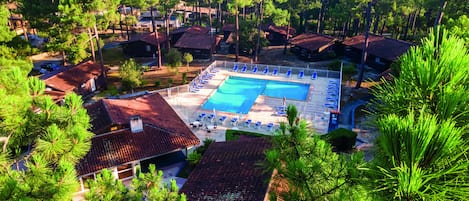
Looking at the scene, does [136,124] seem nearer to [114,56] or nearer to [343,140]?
[343,140]

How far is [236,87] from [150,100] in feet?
37.6

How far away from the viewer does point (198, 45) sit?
39750mm

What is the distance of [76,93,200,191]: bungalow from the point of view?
16766 mm

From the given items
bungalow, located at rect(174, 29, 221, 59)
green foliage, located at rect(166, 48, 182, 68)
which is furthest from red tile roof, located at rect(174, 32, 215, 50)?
green foliage, located at rect(166, 48, 182, 68)

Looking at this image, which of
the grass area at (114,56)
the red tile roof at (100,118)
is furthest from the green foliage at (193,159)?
the grass area at (114,56)

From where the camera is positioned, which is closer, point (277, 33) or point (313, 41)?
point (313, 41)

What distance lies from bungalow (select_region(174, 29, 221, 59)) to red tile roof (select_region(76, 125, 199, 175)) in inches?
854

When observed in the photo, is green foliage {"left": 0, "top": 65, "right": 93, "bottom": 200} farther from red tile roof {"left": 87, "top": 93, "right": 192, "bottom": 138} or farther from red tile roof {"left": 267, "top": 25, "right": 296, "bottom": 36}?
red tile roof {"left": 267, "top": 25, "right": 296, "bottom": 36}

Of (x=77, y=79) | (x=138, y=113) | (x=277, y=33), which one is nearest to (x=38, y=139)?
(x=138, y=113)

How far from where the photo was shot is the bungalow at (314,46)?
38.3 m

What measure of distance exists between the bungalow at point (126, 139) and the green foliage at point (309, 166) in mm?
13572

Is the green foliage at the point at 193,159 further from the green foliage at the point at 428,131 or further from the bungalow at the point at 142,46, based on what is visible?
the bungalow at the point at 142,46

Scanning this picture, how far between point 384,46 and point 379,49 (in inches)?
27.0

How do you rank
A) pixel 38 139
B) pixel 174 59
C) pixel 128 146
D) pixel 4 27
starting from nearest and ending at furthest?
1. pixel 38 139
2. pixel 128 146
3. pixel 4 27
4. pixel 174 59
